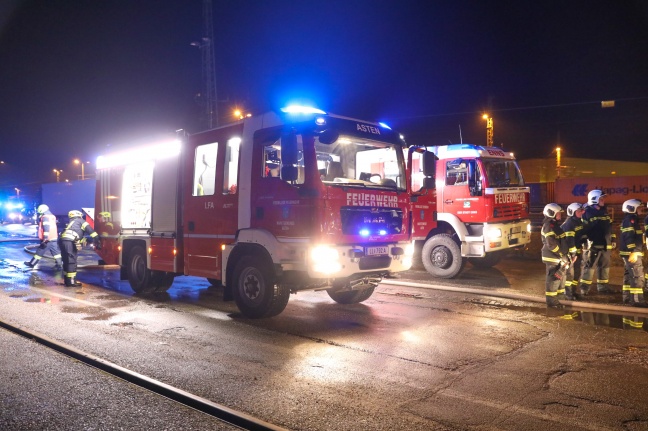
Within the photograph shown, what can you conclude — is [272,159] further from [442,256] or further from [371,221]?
[442,256]

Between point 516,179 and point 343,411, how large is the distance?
935 centimetres

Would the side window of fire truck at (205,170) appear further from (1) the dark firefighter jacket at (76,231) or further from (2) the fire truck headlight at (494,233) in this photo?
(2) the fire truck headlight at (494,233)

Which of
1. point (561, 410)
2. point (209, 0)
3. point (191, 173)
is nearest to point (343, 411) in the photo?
point (561, 410)

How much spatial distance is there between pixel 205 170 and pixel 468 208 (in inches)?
233

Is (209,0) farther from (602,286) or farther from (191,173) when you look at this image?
(602,286)

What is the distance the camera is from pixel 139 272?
951 cm

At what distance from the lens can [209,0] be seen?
31.0 metres

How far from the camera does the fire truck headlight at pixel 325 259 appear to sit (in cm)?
622

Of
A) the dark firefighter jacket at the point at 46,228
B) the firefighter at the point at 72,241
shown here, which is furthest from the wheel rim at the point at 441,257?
the dark firefighter jacket at the point at 46,228

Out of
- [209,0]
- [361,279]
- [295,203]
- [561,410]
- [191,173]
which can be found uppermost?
[209,0]

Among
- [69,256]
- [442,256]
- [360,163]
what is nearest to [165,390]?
[360,163]

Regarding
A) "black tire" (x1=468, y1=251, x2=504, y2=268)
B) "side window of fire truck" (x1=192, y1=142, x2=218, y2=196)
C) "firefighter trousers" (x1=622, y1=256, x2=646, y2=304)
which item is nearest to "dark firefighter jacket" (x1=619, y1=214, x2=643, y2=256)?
"firefighter trousers" (x1=622, y1=256, x2=646, y2=304)

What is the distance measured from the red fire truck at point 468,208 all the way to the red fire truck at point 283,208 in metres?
3.54

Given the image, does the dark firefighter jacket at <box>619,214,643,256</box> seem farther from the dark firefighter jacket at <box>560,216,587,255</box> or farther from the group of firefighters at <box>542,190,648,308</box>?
the dark firefighter jacket at <box>560,216,587,255</box>
